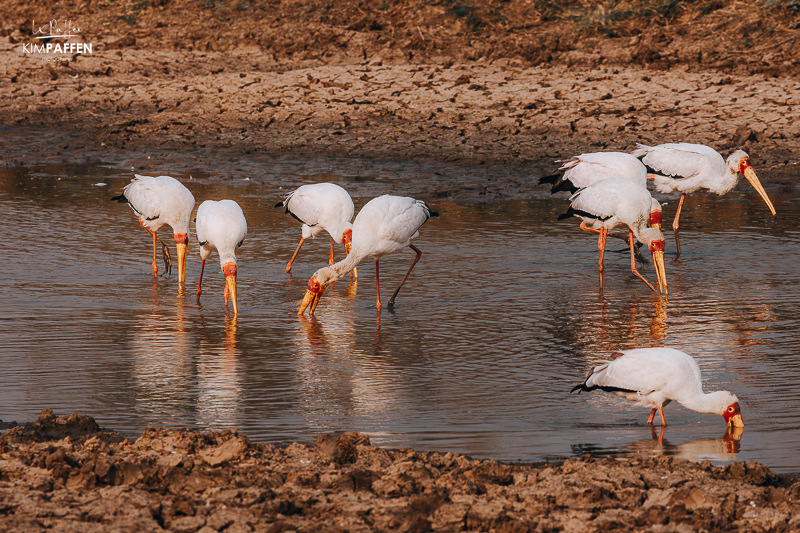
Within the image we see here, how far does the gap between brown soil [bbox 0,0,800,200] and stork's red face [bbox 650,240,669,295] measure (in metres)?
4.39

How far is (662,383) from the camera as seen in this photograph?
5.49 m

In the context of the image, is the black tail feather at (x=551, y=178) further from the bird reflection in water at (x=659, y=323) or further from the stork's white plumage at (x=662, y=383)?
the stork's white plumage at (x=662, y=383)

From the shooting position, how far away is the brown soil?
15.7 metres

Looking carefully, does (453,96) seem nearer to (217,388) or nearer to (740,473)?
(217,388)

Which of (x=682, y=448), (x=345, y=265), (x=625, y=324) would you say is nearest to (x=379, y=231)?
(x=345, y=265)

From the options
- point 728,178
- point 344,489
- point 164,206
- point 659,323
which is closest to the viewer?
point 344,489

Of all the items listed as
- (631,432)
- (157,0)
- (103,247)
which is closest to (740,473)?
(631,432)

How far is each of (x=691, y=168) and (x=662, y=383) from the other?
278 inches

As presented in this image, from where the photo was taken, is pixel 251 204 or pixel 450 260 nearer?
pixel 450 260

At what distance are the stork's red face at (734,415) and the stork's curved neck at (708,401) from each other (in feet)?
0.07

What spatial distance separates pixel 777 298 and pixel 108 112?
12835 mm

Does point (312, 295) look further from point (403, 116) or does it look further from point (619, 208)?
point (403, 116)

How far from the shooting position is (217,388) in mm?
6352
